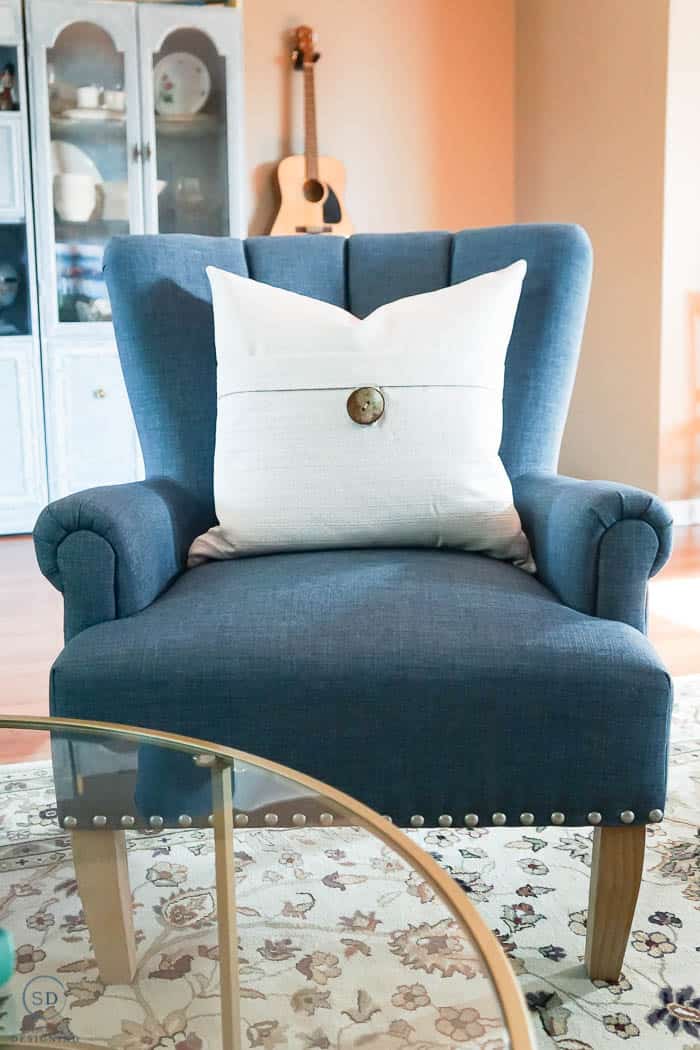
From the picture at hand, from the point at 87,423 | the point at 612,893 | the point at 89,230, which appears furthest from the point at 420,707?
the point at 89,230

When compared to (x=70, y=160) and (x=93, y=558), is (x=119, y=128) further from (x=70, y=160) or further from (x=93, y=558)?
(x=93, y=558)

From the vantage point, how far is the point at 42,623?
2.80 meters

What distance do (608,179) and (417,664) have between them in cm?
330

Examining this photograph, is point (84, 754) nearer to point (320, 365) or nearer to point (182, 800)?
point (182, 800)

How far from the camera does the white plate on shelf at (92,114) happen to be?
A: 381 cm

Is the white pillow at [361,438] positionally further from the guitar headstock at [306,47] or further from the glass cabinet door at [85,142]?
the guitar headstock at [306,47]

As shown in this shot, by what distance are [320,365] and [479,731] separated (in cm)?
61

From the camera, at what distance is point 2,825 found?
80 cm

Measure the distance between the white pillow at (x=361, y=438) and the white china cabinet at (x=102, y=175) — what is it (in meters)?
2.39

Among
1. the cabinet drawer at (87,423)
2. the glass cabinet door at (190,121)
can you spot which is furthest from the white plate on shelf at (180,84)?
the cabinet drawer at (87,423)

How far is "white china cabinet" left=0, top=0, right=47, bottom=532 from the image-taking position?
373 centimetres

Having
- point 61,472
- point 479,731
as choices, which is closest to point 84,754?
point 479,731

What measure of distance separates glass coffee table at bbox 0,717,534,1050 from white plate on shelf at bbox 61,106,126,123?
11.3 ft

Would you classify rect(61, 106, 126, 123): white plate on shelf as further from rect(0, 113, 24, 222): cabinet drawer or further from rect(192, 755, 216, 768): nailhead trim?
rect(192, 755, 216, 768): nailhead trim
